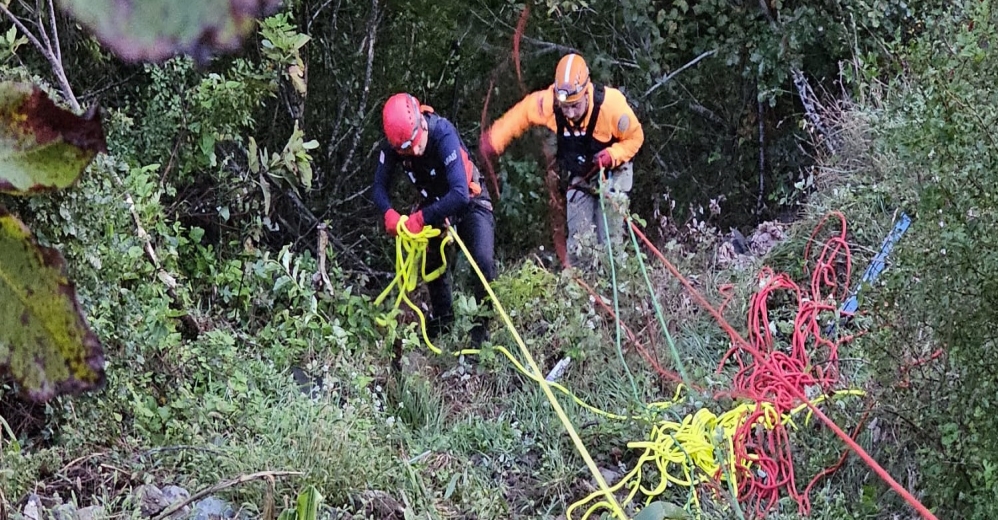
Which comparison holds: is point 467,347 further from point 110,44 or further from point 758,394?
point 110,44

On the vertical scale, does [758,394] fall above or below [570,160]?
below

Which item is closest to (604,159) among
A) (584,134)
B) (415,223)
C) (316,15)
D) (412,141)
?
(584,134)

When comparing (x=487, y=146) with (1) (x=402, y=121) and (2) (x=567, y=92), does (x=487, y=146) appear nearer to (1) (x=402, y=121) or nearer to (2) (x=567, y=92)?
(2) (x=567, y=92)

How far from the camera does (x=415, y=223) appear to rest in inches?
204

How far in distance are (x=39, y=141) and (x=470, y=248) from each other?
5.25 metres

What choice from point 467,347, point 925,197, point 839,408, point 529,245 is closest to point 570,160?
point 467,347

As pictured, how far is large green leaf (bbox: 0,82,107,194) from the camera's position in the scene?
0.49 metres

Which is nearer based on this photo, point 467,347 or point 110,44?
point 110,44

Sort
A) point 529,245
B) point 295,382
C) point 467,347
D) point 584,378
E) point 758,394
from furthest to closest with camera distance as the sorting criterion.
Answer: point 529,245 → point 467,347 → point 584,378 → point 295,382 → point 758,394

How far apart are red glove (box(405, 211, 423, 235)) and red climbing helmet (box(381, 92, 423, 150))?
0.41m

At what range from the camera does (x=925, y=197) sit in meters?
2.65

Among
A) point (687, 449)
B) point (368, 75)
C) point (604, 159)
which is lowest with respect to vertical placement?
point (687, 449)

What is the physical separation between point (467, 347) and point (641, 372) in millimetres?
1064

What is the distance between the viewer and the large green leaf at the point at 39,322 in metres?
0.49
